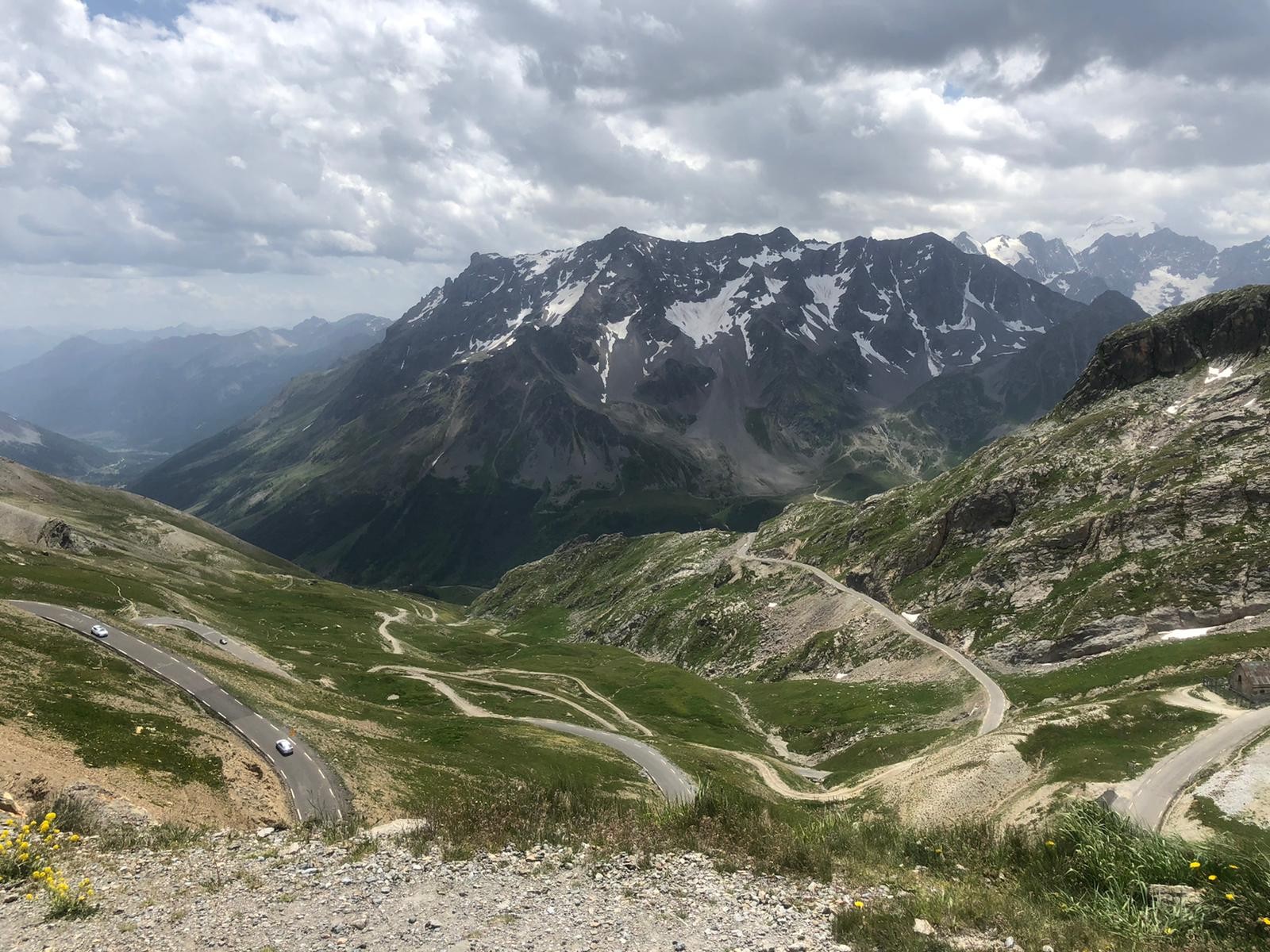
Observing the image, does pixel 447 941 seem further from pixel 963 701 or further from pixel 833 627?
pixel 833 627

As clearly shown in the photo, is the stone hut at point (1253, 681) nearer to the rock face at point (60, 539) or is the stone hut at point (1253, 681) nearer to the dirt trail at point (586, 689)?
the dirt trail at point (586, 689)

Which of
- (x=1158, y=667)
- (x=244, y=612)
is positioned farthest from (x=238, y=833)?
(x=244, y=612)

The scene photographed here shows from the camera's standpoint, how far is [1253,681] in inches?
2340

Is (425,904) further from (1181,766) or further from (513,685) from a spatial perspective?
(513,685)

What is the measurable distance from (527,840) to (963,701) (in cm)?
8028

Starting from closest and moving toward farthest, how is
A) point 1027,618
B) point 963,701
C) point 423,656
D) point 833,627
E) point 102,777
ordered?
1. point 102,777
2. point 963,701
3. point 1027,618
4. point 833,627
5. point 423,656

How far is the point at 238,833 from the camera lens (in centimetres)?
2402

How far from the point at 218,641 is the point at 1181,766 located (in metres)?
124

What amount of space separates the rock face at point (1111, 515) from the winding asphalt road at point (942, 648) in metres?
3.82

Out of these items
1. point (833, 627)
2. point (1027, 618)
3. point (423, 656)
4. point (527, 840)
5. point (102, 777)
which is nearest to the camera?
point (527, 840)

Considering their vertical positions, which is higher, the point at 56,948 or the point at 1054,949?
the point at 1054,949

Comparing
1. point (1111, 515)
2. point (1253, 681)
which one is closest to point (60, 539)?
point (1253, 681)

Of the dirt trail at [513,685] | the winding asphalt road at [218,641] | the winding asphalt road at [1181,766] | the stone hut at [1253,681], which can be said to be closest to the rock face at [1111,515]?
the stone hut at [1253,681]

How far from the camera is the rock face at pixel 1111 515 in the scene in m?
90.8
